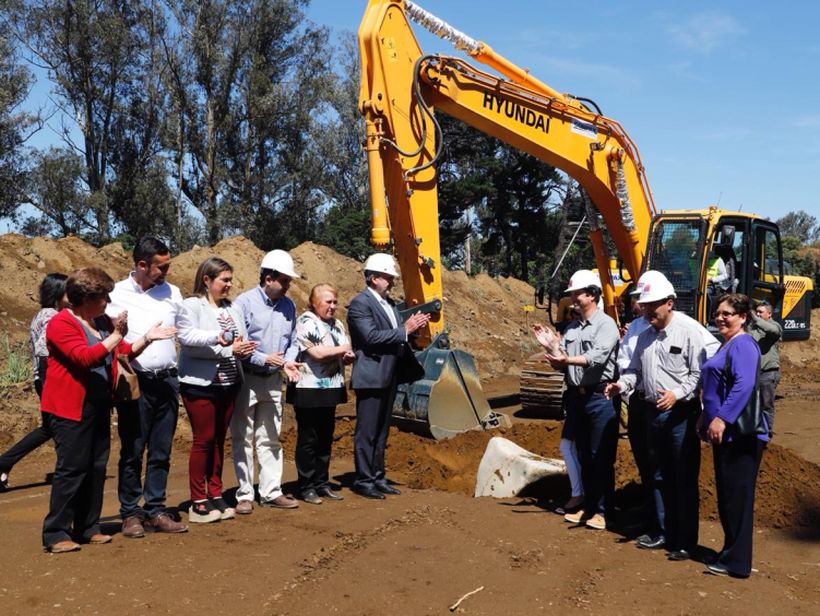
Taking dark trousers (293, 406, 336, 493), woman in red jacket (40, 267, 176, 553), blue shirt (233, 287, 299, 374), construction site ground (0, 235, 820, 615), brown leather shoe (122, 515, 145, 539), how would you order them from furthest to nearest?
dark trousers (293, 406, 336, 493) → blue shirt (233, 287, 299, 374) → brown leather shoe (122, 515, 145, 539) → woman in red jacket (40, 267, 176, 553) → construction site ground (0, 235, 820, 615)

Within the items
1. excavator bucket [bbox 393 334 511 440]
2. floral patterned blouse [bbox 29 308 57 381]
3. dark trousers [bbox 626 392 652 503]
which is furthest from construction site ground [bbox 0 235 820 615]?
floral patterned blouse [bbox 29 308 57 381]

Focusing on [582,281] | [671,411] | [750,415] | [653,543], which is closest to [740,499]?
[750,415]

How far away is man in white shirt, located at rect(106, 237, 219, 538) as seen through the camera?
5.62 metres

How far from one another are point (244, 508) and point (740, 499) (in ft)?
11.0

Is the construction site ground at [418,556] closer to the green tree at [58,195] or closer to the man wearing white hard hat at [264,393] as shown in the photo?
the man wearing white hard hat at [264,393]

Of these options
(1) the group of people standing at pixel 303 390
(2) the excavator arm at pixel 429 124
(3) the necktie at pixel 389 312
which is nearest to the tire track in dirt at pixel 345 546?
(1) the group of people standing at pixel 303 390

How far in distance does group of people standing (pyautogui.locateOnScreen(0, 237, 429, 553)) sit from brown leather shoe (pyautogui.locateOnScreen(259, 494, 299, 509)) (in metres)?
0.01

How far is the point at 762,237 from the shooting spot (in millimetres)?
12102

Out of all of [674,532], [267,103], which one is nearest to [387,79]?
[674,532]

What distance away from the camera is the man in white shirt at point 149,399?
5625 millimetres

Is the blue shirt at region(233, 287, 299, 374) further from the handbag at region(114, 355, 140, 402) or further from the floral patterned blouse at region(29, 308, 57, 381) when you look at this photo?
the floral patterned blouse at region(29, 308, 57, 381)

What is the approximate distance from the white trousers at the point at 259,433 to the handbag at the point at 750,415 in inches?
123

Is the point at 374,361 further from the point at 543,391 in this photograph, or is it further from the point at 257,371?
the point at 543,391

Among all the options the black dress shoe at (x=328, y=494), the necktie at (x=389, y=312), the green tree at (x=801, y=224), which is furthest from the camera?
the green tree at (x=801, y=224)
